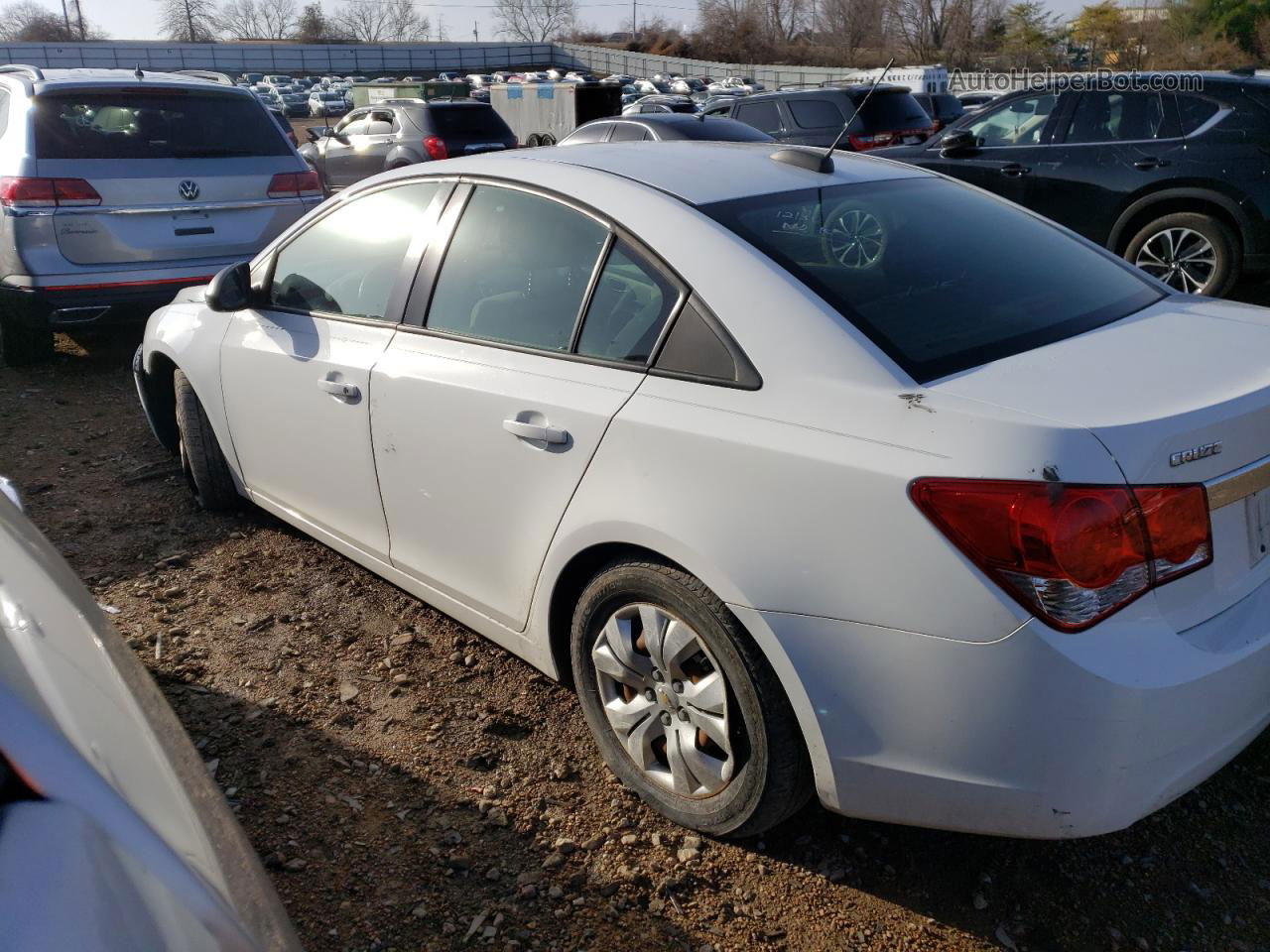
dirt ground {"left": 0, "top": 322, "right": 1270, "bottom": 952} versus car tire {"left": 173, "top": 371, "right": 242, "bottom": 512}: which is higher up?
car tire {"left": 173, "top": 371, "right": 242, "bottom": 512}

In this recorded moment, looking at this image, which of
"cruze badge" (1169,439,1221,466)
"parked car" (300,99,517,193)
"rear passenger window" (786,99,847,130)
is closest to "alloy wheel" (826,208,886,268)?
"cruze badge" (1169,439,1221,466)

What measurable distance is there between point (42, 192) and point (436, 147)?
366 inches

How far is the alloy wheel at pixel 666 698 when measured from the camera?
7.72 ft

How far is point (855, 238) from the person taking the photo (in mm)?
2648

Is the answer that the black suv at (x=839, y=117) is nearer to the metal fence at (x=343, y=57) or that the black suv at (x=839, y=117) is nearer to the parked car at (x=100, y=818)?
the parked car at (x=100, y=818)

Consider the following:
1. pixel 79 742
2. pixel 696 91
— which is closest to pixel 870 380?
pixel 79 742

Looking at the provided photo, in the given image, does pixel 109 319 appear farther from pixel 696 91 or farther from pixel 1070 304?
pixel 696 91

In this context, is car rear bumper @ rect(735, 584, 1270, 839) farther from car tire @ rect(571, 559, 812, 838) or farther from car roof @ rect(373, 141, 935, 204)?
car roof @ rect(373, 141, 935, 204)

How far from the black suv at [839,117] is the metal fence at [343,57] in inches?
2652

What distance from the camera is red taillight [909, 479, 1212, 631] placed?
184 centimetres

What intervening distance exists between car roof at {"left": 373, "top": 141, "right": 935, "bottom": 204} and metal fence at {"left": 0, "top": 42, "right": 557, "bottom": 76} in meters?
76.3

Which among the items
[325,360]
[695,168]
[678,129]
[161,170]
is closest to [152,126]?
[161,170]

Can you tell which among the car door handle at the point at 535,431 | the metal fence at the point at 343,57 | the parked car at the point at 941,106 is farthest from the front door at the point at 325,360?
the metal fence at the point at 343,57

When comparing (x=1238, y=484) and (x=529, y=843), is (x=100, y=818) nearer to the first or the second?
(x=529, y=843)
